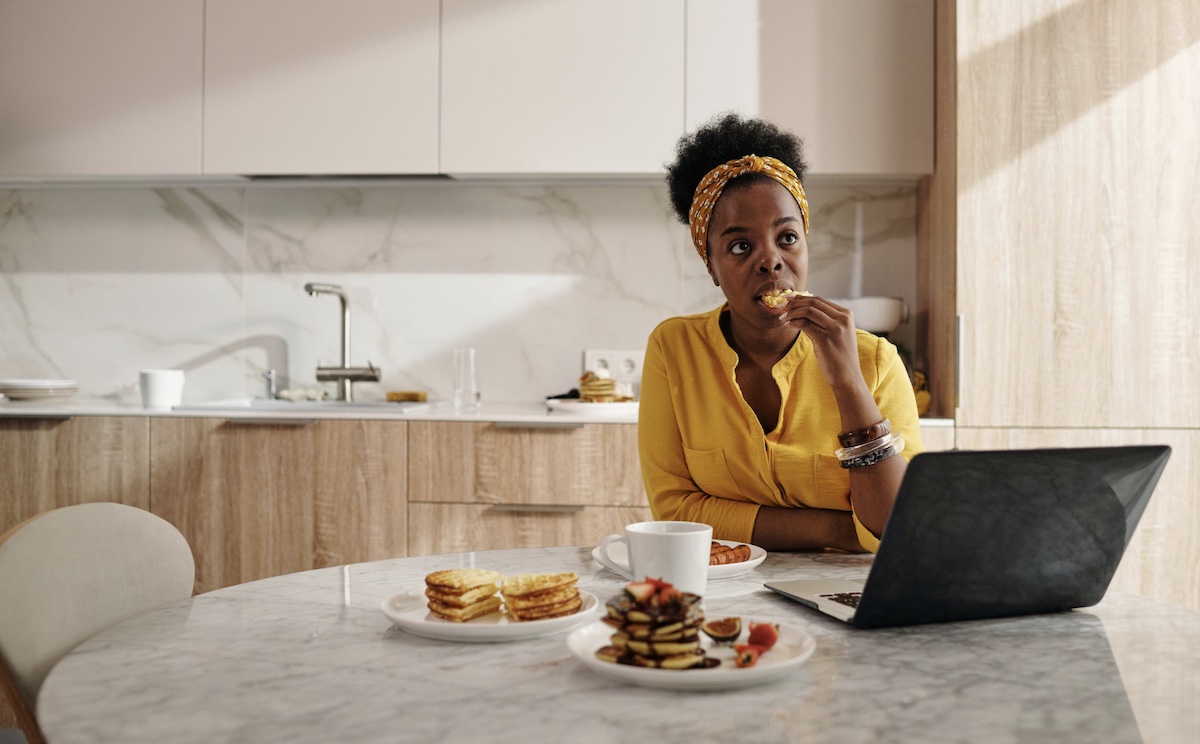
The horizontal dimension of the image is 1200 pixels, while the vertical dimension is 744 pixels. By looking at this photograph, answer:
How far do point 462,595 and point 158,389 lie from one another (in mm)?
2317

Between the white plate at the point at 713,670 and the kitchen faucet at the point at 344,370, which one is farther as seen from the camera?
the kitchen faucet at the point at 344,370

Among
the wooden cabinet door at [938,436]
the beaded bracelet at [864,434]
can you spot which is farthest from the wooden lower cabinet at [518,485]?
the beaded bracelet at [864,434]

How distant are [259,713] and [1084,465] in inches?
28.7

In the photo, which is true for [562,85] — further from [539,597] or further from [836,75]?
[539,597]

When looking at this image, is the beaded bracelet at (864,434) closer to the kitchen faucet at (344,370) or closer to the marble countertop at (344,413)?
the marble countertop at (344,413)

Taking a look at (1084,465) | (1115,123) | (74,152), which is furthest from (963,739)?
(74,152)

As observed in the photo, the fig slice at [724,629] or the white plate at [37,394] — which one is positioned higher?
the white plate at [37,394]

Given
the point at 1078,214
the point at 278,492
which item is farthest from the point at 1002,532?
the point at 278,492

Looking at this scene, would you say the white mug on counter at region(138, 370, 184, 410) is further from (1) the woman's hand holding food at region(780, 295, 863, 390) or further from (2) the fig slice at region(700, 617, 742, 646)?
(2) the fig slice at region(700, 617, 742, 646)

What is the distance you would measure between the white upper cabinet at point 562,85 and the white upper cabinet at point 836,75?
0.45 ft

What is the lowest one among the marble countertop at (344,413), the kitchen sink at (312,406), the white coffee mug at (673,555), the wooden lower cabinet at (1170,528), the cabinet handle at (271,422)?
the wooden lower cabinet at (1170,528)

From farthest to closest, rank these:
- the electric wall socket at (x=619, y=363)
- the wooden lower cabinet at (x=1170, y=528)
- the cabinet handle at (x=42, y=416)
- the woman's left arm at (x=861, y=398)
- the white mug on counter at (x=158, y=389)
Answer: the electric wall socket at (x=619, y=363) < the white mug on counter at (x=158, y=389) < the cabinet handle at (x=42, y=416) < the wooden lower cabinet at (x=1170, y=528) < the woman's left arm at (x=861, y=398)

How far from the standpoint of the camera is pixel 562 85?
2871mm

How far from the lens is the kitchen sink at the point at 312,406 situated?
2836 millimetres
